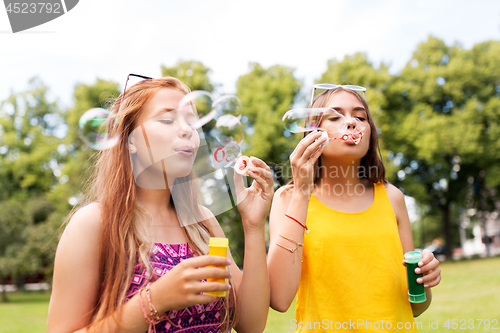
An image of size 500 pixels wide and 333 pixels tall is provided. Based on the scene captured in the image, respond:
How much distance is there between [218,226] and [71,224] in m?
0.74

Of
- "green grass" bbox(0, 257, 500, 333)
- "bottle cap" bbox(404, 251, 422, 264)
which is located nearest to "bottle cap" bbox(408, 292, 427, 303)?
"bottle cap" bbox(404, 251, 422, 264)

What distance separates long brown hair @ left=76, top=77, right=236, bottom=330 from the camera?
4.76ft

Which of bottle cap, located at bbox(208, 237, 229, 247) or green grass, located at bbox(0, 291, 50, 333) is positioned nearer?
bottle cap, located at bbox(208, 237, 229, 247)

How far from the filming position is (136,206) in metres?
1.68

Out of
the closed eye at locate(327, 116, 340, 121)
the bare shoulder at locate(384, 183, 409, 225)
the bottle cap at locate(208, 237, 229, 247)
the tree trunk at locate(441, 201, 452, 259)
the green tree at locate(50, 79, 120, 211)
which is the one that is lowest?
the tree trunk at locate(441, 201, 452, 259)

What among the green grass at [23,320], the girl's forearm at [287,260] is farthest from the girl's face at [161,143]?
the green grass at [23,320]

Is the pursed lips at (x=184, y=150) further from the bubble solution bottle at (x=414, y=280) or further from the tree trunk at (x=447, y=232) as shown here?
the tree trunk at (x=447, y=232)

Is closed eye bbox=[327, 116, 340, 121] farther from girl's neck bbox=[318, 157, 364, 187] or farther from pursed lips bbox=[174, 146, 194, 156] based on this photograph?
pursed lips bbox=[174, 146, 194, 156]

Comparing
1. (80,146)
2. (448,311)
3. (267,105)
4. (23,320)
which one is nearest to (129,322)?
(448,311)

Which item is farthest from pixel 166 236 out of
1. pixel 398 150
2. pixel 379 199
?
pixel 398 150

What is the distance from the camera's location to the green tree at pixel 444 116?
2202 centimetres

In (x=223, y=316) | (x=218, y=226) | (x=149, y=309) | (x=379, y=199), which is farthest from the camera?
(x=379, y=199)

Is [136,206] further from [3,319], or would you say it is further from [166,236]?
[3,319]

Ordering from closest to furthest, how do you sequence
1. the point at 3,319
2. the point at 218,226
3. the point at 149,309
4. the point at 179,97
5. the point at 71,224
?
1. the point at 149,309
2. the point at 71,224
3. the point at 179,97
4. the point at 218,226
5. the point at 3,319
